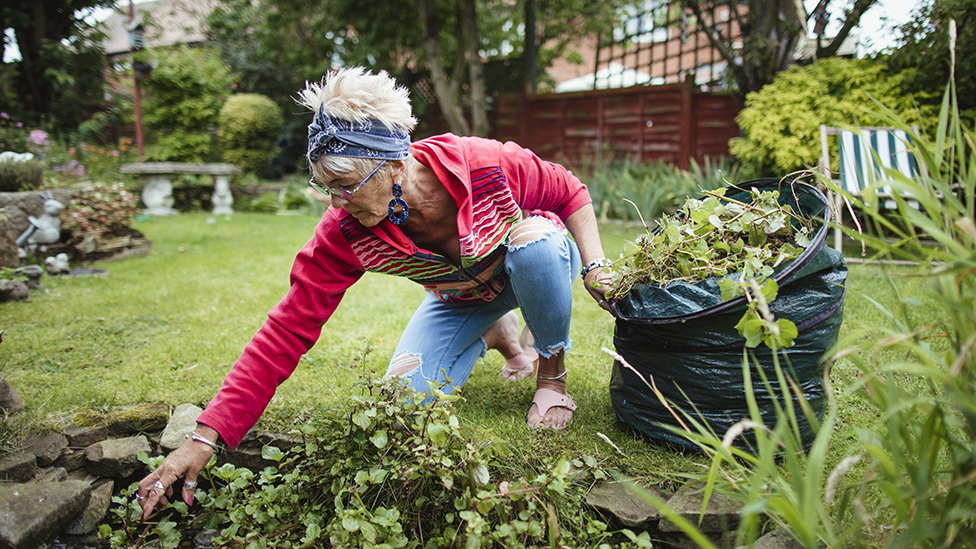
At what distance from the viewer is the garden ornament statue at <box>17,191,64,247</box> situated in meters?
4.53

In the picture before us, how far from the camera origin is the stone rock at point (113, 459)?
5.93 feet

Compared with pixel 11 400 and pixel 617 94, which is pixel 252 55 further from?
pixel 11 400

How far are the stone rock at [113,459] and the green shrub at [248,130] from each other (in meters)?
9.83

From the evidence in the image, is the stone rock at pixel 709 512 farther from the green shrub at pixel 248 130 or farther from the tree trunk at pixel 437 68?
the green shrub at pixel 248 130

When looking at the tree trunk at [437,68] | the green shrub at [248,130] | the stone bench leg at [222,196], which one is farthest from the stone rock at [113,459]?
the green shrub at [248,130]

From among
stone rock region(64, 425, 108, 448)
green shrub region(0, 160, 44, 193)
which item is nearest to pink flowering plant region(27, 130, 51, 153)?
green shrub region(0, 160, 44, 193)

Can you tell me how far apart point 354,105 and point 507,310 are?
38.2 inches

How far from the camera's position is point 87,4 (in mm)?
9227

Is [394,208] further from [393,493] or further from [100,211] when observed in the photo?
[100,211]

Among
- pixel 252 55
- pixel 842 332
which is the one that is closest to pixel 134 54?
pixel 252 55

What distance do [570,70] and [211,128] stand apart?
1344cm

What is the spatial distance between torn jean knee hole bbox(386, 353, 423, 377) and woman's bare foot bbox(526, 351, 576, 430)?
43 centimetres

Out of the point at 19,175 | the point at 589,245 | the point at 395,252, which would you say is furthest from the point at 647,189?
the point at 19,175

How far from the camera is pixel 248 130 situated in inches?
420
